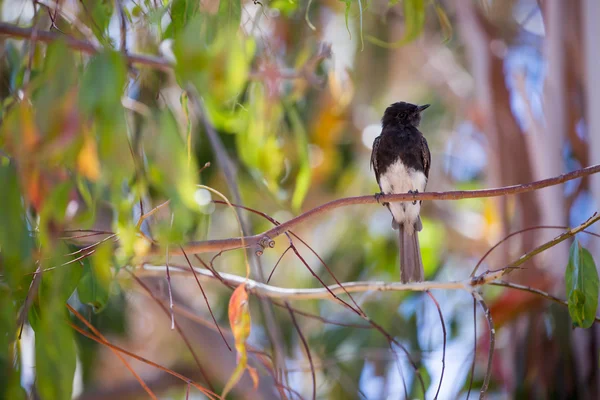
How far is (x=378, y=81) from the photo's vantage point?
5.89 meters

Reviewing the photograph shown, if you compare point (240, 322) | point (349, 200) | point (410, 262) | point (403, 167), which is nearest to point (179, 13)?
point (349, 200)

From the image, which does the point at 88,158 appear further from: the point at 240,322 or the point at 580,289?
the point at 580,289

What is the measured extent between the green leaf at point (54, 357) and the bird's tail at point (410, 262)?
187 centimetres

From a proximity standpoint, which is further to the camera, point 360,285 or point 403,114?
point 403,114

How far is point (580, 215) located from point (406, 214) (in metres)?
1.21

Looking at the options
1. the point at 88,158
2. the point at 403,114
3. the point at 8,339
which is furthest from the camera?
the point at 403,114

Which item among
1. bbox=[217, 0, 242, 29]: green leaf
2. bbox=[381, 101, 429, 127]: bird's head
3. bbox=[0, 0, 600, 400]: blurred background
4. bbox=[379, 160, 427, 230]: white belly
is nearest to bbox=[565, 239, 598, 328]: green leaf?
bbox=[0, 0, 600, 400]: blurred background

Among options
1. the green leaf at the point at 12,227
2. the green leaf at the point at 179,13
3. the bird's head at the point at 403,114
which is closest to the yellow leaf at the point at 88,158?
the green leaf at the point at 12,227

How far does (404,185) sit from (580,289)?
176cm

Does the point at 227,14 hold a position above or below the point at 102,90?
above

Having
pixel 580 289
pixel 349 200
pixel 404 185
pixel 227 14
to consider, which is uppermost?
pixel 227 14

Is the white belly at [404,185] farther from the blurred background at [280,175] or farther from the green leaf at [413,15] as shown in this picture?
the green leaf at [413,15]

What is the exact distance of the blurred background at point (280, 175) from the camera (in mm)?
1427

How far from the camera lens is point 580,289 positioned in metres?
2.08
